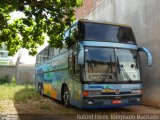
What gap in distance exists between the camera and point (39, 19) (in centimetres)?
1109

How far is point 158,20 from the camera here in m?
12.6

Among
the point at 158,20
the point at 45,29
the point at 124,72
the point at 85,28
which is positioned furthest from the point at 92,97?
the point at 158,20

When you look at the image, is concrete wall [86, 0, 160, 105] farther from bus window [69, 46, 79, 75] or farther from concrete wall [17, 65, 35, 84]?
concrete wall [17, 65, 35, 84]

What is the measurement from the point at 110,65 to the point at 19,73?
87.4ft

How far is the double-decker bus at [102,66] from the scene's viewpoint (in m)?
10.4

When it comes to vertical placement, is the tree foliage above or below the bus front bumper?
above

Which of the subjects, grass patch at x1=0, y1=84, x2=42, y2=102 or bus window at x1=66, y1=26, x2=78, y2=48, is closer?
bus window at x1=66, y1=26, x2=78, y2=48

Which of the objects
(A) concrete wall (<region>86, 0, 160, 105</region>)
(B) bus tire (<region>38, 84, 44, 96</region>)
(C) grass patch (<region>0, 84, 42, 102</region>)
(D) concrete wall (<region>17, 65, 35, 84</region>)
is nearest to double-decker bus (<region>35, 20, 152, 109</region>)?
(A) concrete wall (<region>86, 0, 160, 105</region>)

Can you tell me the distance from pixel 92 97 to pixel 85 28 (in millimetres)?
2585

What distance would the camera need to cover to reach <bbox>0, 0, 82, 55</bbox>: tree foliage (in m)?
10.8

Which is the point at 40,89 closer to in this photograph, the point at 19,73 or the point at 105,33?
the point at 105,33

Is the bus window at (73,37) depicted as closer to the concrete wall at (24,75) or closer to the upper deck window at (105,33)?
the upper deck window at (105,33)

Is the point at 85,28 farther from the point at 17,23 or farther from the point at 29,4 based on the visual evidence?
the point at 17,23

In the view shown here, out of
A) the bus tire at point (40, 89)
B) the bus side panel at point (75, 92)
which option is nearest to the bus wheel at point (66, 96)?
the bus side panel at point (75, 92)
